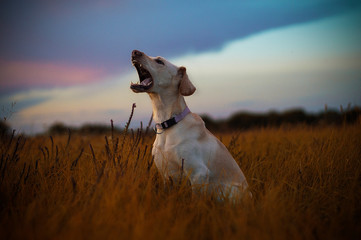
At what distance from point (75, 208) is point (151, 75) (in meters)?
1.81

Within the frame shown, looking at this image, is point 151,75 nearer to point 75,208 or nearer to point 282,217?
point 75,208

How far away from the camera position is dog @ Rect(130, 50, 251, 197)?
Answer: 3.02 meters

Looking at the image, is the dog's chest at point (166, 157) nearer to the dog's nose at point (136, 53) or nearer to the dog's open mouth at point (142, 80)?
the dog's open mouth at point (142, 80)

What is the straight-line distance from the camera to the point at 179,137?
3109 millimetres

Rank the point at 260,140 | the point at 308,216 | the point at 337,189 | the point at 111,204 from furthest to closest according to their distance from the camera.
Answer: the point at 260,140
the point at 337,189
the point at 308,216
the point at 111,204

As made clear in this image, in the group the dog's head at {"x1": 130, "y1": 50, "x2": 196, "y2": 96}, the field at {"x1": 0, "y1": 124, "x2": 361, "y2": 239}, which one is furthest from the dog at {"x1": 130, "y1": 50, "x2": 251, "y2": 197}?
the field at {"x1": 0, "y1": 124, "x2": 361, "y2": 239}

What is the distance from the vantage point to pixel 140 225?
1911 mm

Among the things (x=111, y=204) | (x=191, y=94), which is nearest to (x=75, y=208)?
(x=111, y=204)

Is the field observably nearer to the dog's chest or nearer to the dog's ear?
the dog's chest

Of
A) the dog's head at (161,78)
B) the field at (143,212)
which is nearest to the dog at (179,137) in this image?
the dog's head at (161,78)

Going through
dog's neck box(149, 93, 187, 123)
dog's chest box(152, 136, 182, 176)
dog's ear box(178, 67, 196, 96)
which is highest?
dog's ear box(178, 67, 196, 96)

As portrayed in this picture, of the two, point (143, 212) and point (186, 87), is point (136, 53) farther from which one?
point (143, 212)

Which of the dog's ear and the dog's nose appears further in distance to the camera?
the dog's nose

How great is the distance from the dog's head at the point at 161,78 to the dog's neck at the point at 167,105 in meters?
0.07
